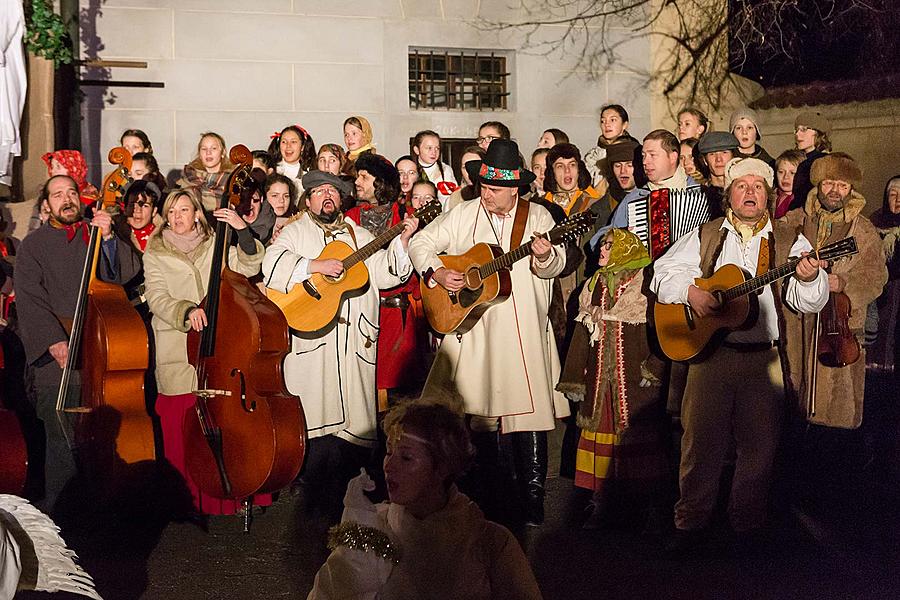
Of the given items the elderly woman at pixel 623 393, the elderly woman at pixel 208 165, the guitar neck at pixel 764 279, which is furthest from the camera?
the elderly woman at pixel 208 165

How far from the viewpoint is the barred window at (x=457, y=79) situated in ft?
45.5

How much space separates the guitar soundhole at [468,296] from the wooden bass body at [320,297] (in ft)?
2.62

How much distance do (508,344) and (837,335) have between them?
2.24 meters

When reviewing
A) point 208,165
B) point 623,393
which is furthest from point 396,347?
point 208,165

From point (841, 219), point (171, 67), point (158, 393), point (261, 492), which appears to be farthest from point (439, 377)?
point (171, 67)

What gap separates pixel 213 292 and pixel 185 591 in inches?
64.9

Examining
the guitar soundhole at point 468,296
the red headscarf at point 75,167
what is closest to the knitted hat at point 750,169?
the guitar soundhole at point 468,296

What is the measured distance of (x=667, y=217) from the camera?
721 centimetres

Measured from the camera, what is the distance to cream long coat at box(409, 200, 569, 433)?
705 cm

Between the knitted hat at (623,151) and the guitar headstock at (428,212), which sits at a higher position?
the knitted hat at (623,151)

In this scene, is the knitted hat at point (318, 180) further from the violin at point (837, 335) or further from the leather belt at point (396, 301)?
the violin at point (837, 335)

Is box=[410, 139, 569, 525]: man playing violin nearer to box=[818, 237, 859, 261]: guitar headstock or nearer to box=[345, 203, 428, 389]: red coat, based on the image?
box=[345, 203, 428, 389]: red coat

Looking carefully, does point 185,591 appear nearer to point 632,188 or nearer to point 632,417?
point 632,417

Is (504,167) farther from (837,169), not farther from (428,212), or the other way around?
(837,169)
